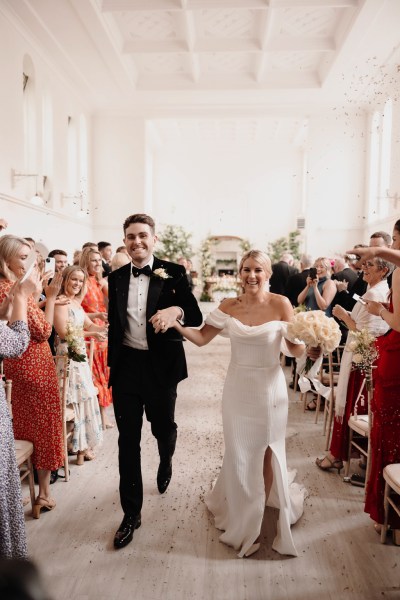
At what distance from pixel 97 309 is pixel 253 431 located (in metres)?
3.24

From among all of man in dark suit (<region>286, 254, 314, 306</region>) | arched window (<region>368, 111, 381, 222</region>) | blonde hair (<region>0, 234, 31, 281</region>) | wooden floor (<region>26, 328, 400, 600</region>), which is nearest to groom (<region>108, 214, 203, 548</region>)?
wooden floor (<region>26, 328, 400, 600</region>)

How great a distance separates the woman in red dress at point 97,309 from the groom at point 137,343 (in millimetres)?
1892

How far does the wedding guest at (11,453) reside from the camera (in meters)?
2.39

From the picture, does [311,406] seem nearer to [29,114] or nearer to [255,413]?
[255,413]

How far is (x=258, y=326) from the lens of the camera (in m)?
3.17

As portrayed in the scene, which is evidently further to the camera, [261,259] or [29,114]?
[29,114]

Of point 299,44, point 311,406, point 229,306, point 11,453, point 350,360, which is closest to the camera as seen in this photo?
point 11,453

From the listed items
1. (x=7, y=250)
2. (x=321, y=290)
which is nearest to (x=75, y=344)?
(x=7, y=250)

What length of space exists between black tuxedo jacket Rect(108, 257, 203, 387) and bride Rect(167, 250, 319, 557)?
0.15 m

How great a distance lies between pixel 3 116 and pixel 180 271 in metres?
8.33

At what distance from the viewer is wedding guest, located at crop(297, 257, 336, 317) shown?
6465 mm

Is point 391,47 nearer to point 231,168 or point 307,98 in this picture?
point 307,98

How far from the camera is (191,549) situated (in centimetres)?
319

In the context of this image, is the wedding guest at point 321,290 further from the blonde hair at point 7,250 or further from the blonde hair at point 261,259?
the blonde hair at point 7,250
